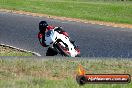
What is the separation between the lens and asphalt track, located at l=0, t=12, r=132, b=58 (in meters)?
21.5

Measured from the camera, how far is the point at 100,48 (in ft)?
72.8

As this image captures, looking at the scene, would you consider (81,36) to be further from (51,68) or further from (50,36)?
(51,68)

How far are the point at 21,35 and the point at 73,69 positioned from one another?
42.4 ft

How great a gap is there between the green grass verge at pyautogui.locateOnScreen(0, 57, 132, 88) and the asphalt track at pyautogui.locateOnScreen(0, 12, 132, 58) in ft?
15.5

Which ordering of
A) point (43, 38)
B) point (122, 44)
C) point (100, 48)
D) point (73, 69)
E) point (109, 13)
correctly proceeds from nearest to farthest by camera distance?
point (73, 69) → point (43, 38) → point (100, 48) → point (122, 44) → point (109, 13)

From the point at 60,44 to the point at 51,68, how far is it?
3495mm

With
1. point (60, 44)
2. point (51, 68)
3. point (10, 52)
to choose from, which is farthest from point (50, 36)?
point (10, 52)

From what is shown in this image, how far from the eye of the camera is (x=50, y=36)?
16562 millimetres

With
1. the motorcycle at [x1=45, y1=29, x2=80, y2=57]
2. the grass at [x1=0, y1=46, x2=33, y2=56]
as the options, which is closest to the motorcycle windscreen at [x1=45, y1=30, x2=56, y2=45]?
the motorcycle at [x1=45, y1=29, x2=80, y2=57]

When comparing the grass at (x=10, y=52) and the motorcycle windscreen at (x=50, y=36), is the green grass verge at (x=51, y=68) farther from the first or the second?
the grass at (x=10, y=52)

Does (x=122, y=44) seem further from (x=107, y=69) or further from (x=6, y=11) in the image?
(x=6, y=11)

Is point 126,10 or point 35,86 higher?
point 35,86

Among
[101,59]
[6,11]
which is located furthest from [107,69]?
[6,11]

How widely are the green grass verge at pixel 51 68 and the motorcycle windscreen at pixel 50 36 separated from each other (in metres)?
2.00
